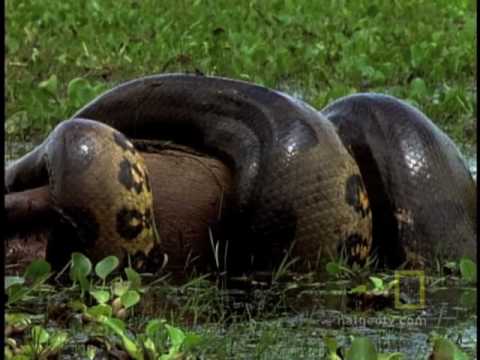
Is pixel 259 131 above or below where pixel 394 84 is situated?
above

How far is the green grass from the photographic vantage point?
939 cm

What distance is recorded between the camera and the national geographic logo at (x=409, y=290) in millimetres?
5363

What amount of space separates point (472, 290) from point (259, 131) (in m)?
1.08

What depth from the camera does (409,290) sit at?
18.5 feet

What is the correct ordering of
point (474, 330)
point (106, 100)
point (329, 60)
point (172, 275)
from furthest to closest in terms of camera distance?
point (329, 60) → point (106, 100) → point (172, 275) → point (474, 330)

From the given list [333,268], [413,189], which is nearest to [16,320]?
Result: [333,268]

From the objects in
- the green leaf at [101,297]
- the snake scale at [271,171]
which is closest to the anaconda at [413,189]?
the snake scale at [271,171]

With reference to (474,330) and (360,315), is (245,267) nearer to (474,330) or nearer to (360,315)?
(360,315)

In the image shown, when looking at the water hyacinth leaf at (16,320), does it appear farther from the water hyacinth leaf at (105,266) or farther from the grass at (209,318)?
the water hyacinth leaf at (105,266)

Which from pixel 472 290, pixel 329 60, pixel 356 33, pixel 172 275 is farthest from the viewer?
pixel 356 33

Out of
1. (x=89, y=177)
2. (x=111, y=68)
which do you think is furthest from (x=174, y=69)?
(x=89, y=177)

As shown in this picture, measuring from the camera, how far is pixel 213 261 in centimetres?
604

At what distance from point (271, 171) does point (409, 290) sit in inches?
25.9

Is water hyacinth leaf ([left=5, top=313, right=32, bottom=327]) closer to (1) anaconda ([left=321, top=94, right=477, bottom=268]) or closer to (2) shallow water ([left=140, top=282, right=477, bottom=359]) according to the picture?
(2) shallow water ([left=140, top=282, right=477, bottom=359])
